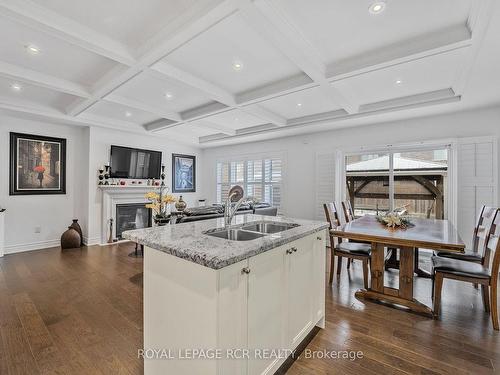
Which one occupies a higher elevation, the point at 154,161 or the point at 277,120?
the point at 277,120

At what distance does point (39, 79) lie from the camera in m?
3.11

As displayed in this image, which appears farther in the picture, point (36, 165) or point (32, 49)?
point (36, 165)

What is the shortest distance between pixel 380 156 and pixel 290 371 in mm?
4347

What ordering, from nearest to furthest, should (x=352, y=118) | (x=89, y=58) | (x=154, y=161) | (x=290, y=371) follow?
(x=290, y=371) < (x=89, y=58) < (x=352, y=118) < (x=154, y=161)

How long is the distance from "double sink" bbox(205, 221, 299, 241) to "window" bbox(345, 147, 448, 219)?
2.75 meters

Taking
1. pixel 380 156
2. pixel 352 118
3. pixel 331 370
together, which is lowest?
pixel 331 370

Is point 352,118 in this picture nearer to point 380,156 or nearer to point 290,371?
point 380,156

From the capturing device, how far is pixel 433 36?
7.36 feet

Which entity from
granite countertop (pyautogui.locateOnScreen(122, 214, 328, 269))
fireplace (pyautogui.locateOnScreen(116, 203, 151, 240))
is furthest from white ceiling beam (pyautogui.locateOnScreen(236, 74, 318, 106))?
fireplace (pyautogui.locateOnScreen(116, 203, 151, 240))

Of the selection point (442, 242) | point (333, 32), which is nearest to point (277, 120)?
point (333, 32)

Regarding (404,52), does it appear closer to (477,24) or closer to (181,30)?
(477,24)

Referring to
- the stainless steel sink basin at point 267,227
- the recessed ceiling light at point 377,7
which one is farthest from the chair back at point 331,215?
the recessed ceiling light at point 377,7

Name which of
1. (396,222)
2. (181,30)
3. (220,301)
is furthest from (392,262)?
(181,30)

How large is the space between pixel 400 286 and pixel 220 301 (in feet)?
7.49
